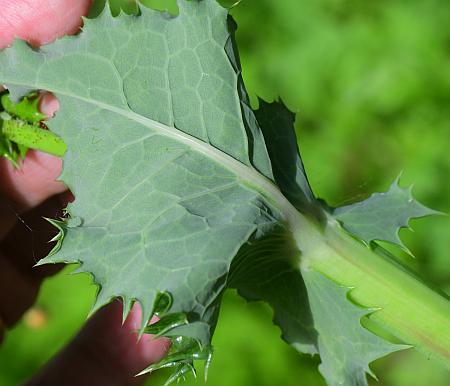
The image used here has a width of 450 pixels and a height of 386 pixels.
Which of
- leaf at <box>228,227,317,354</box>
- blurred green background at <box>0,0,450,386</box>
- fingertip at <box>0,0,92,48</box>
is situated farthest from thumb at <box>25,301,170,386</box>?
fingertip at <box>0,0,92,48</box>

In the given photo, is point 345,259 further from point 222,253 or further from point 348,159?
point 348,159

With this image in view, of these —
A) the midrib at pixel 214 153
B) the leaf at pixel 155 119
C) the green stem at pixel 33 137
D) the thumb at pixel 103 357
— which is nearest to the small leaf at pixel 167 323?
the leaf at pixel 155 119

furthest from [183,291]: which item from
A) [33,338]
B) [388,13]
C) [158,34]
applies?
[388,13]

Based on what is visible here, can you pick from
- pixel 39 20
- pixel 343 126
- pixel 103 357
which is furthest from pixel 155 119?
pixel 343 126

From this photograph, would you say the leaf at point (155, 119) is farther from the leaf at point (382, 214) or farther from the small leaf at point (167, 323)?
the leaf at point (382, 214)

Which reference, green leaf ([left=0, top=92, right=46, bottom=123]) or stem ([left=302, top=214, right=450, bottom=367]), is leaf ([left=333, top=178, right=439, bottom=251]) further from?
green leaf ([left=0, top=92, right=46, bottom=123])

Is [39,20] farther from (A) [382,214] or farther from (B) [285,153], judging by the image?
(A) [382,214]
